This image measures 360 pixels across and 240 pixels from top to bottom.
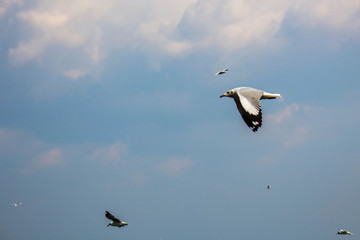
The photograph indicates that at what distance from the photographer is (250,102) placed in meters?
18.1

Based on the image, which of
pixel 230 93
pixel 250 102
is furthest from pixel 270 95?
pixel 250 102

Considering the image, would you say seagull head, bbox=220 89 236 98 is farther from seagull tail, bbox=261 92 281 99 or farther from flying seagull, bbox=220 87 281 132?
seagull tail, bbox=261 92 281 99

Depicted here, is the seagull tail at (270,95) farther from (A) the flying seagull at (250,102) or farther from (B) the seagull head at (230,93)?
(B) the seagull head at (230,93)

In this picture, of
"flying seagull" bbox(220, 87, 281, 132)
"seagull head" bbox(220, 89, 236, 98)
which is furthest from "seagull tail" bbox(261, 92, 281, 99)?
"seagull head" bbox(220, 89, 236, 98)

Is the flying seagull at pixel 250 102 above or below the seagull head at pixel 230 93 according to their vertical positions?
below

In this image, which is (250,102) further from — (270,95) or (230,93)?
(270,95)

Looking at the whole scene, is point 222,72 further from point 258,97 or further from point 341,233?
point 341,233

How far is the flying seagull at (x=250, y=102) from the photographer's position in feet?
57.6

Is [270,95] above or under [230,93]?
above

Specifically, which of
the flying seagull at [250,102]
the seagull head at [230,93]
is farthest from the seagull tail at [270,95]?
the seagull head at [230,93]

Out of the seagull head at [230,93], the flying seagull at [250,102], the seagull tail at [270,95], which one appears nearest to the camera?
the flying seagull at [250,102]

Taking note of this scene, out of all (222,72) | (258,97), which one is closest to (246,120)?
(258,97)

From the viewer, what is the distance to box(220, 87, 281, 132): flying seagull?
17.6m

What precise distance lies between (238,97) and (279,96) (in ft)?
5.61
